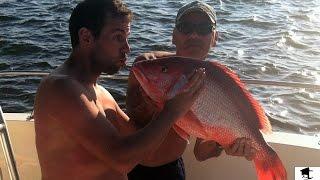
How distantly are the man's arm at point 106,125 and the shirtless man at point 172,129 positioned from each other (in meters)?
0.91

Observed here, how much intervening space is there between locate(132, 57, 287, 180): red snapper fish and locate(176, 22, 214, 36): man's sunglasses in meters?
1.19

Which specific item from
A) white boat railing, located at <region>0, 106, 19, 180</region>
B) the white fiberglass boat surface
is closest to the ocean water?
the white fiberglass boat surface

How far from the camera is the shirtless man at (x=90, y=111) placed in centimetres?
262

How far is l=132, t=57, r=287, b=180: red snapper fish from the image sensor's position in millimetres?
2645

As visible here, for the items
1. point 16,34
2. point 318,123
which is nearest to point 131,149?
point 318,123

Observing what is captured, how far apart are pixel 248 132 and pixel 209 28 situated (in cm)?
132

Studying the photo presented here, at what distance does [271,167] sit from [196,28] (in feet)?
4.64

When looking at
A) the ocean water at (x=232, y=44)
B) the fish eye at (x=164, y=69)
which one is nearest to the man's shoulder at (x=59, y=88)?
the fish eye at (x=164, y=69)

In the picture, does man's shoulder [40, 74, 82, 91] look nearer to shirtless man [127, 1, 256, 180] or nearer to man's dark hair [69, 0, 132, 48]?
man's dark hair [69, 0, 132, 48]

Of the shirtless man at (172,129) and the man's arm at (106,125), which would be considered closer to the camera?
the man's arm at (106,125)

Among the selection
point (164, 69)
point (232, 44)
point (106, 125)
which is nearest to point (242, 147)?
point (164, 69)

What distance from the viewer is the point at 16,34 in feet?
46.3

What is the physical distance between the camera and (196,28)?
3885 millimetres

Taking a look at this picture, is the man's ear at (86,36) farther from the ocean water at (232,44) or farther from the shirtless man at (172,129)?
the ocean water at (232,44)
